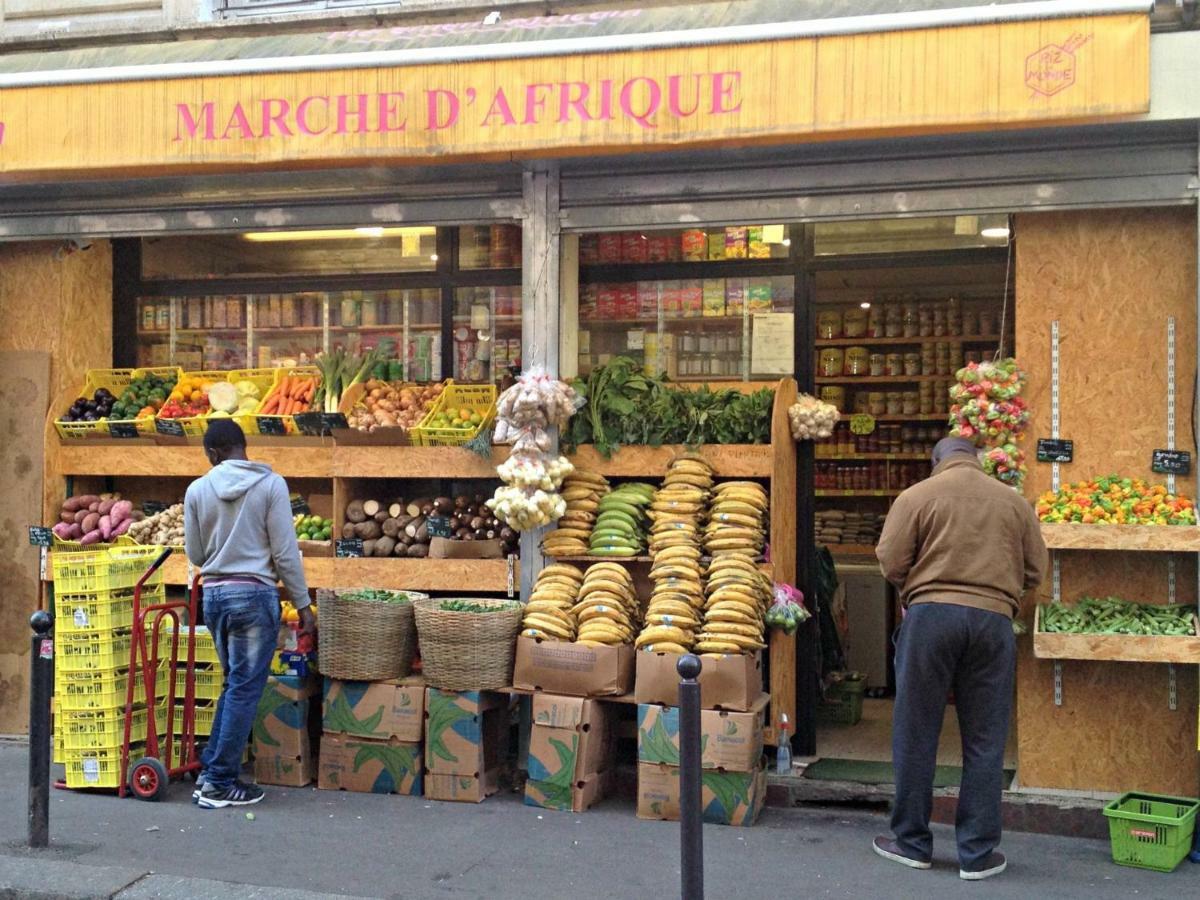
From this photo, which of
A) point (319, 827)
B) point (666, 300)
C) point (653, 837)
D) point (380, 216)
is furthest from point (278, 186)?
point (653, 837)

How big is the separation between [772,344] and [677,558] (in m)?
1.85

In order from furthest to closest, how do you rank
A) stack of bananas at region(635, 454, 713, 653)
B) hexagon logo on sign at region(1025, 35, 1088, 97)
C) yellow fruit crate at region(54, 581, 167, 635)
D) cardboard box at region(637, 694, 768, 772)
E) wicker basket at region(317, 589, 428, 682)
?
wicker basket at region(317, 589, 428, 682), yellow fruit crate at region(54, 581, 167, 635), stack of bananas at region(635, 454, 713, 653), cardboard box at region(637, 694, 768, 772), hexagon logo on sign at region(1025, 35, 1088, 97)

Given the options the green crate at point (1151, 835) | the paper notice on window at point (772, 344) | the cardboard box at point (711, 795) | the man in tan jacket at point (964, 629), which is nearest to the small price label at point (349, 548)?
the cardboard box at point (711, 795)

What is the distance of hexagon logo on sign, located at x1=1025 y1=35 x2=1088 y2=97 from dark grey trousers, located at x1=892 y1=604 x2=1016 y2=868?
2.71m

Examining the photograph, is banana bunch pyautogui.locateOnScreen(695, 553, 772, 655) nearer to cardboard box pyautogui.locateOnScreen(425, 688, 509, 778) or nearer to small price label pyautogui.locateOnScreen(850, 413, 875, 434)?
cardboard box pyautogui.locateOnScreen(425, 688, 509, 778)

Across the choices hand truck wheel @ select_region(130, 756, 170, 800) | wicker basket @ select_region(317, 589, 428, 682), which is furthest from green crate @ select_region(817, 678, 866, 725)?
hand truck wheel @ select_region(130, 756, 170, 800)

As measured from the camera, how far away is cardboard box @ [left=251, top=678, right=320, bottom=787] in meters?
8.02

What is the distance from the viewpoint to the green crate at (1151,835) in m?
6.42

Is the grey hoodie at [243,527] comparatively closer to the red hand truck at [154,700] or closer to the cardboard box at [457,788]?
the red hand truck at [154,700]

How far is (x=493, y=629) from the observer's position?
301 inches

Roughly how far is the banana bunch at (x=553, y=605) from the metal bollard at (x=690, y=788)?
95.4 inches

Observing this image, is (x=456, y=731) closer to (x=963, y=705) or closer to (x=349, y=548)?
(x=349, y=548)

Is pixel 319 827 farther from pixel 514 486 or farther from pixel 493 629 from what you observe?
pixel 514 486

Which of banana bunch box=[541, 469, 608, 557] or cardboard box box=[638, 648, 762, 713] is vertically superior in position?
banana bunch box=[541, 469, 608, 557]
